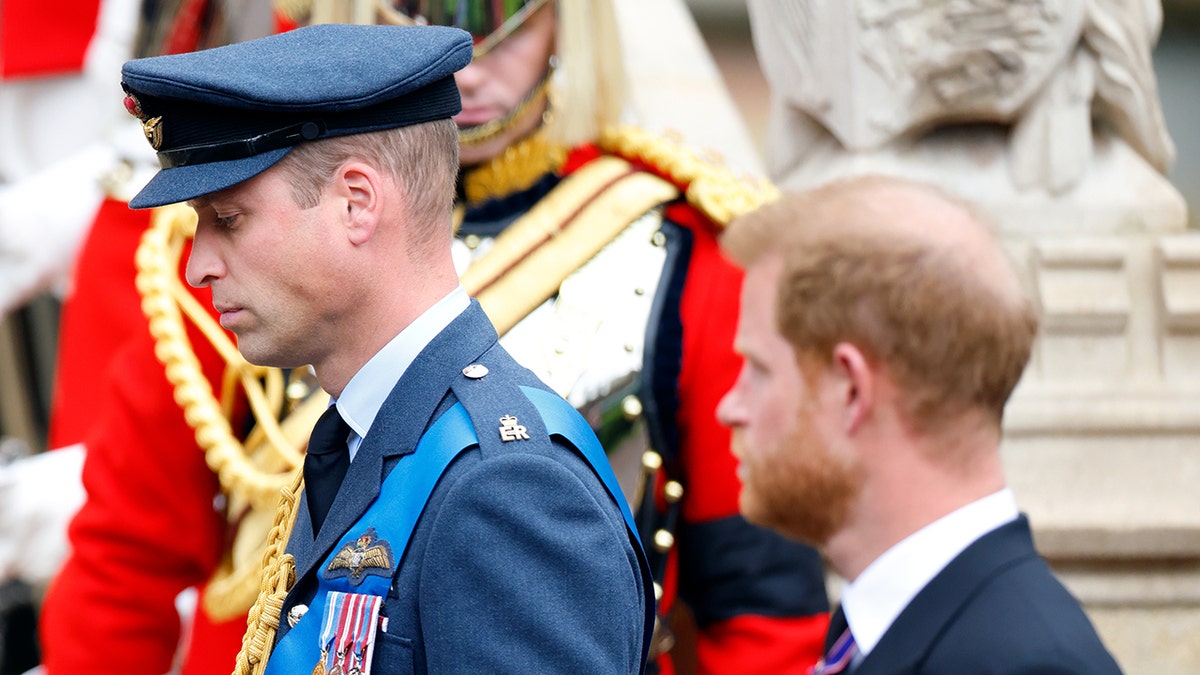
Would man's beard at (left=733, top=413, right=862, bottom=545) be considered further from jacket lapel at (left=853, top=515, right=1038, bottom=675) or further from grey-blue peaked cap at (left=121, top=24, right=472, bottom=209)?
grey-blue peaked cap at (left=121, top=24, right=472, bottom=209)

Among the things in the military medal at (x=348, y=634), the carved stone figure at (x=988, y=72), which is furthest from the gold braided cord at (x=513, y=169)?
the military medal at (x=348, y=634)

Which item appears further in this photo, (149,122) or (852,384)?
(852,384)

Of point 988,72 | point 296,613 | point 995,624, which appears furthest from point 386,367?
point 988,72

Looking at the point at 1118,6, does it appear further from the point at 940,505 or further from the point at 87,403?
the point at 87,403

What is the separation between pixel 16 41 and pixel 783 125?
1.94 meters

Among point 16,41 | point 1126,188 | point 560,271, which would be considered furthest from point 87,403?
point 1126,188

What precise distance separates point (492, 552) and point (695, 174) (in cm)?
134

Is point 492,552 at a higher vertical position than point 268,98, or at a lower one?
lower

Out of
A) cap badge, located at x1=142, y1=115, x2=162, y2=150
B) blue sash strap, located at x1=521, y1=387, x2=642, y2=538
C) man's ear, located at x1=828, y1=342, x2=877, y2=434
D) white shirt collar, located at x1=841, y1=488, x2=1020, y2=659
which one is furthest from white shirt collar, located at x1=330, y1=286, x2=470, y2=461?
white shirt collar, located at x1=841, y1=488, x2=1020, y2=659

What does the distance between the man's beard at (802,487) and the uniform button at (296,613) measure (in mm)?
578

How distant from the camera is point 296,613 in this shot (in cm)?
154

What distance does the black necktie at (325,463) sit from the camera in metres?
1.62

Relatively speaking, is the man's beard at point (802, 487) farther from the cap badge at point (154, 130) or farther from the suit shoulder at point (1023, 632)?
the cap badge at point (154, 130)

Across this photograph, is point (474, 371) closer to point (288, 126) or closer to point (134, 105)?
point (288, 126)
